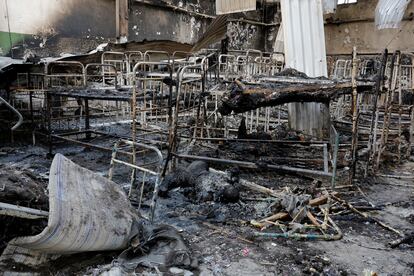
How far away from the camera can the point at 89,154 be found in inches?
283

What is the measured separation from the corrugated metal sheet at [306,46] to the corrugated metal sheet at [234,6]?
547 centimetres

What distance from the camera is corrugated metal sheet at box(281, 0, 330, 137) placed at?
7.83 meters

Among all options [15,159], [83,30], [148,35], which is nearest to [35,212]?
[15,159]

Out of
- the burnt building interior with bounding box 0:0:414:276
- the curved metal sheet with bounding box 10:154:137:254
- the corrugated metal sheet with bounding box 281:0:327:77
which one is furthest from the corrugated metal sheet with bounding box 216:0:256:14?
the curved metal sheet with bounding box 10:154:137:254

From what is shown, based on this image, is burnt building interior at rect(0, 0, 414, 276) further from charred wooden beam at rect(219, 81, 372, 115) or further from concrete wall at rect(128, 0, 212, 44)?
concrete wall at rect(128, 0, 212, 44)

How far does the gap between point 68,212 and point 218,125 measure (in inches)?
214

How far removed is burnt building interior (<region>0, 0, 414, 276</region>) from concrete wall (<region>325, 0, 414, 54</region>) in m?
2.78

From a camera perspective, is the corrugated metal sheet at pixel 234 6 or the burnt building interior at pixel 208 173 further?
the corrugated metal sheet at pixel 234 6

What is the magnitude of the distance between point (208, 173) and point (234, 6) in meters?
9.79

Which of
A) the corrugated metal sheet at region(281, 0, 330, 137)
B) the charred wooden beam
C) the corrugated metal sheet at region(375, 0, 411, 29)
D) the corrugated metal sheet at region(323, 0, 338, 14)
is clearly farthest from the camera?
the corrugated metal sheet at region(323, 0, 338, 14)

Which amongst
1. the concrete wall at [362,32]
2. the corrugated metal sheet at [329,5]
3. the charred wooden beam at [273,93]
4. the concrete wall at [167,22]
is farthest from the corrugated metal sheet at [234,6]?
the charred wooden beam at [273,93]

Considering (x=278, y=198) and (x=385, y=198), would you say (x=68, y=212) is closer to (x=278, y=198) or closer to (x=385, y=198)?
(x=278, y=198)

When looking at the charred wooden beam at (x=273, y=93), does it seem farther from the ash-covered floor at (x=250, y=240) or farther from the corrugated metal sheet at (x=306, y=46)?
the corrugated metal sheet at (x=306, y=46)

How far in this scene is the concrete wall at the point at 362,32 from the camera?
1330cm
